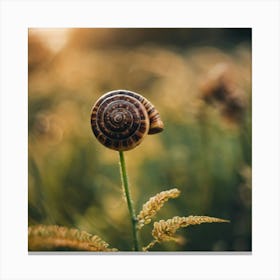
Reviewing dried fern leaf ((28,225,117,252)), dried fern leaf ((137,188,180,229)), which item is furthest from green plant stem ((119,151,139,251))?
dried fern leaf ((28,225,117,252))

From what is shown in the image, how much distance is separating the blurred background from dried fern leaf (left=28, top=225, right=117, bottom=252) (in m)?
0.05

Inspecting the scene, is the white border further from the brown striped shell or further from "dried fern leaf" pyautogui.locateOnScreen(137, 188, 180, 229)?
the brown striped shell

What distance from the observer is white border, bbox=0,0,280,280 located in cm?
238

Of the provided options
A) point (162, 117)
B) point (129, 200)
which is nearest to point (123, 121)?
point (129, 200)

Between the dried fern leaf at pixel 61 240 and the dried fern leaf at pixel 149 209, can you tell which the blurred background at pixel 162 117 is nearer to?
the dried fern leaf at pixel 61 240

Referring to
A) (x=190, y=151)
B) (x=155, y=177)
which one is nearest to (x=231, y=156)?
(x=190, y=151)

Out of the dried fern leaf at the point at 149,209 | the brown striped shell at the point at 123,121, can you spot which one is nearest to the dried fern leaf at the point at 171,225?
the dried fern leaf at the point at 149,209

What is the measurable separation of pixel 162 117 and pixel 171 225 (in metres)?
0.53

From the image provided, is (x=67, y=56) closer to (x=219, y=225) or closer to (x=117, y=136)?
(x=117, y=136)

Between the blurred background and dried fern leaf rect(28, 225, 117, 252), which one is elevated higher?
the blurred background
